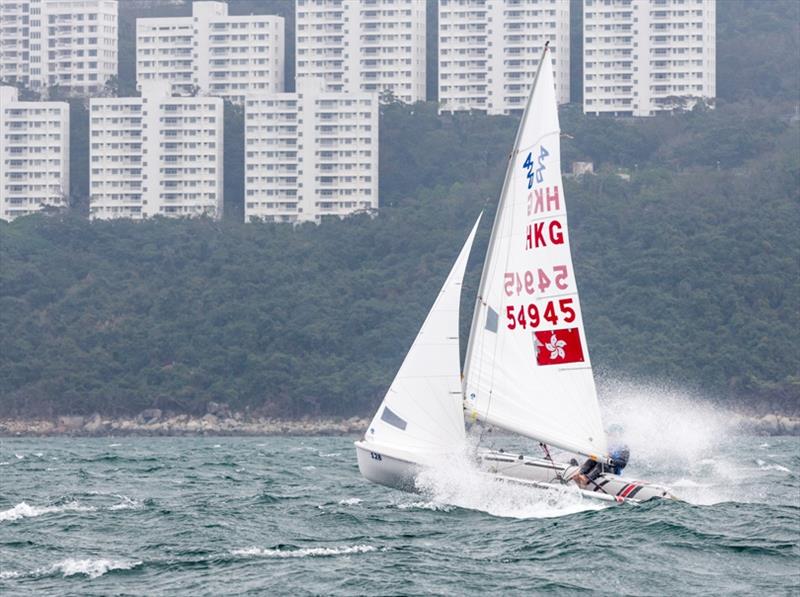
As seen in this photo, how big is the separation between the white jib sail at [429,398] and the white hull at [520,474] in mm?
397

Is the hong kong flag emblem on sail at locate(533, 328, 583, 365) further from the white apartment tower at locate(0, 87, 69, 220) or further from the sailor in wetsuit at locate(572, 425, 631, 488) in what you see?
the white apartment tower at locate(0, 87, 69, 220)

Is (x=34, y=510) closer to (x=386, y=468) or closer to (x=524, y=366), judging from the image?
(x=386, y=468)

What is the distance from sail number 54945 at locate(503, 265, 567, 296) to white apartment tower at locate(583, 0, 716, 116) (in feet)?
530

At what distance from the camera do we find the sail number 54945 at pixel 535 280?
37.8 metres

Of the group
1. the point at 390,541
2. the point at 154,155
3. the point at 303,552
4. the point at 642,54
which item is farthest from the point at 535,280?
the point at 642,54

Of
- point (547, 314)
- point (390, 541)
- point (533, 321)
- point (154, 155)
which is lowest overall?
point (390, 541)

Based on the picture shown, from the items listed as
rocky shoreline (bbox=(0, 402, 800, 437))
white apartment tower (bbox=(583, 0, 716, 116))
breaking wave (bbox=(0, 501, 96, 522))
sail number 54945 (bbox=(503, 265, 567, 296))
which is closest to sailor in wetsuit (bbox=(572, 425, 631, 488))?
sail number 54945 (bbox=(503, 265, 567, 296))

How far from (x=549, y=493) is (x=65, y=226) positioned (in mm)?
144806

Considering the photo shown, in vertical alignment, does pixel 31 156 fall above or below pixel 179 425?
above

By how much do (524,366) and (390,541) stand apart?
7071mm

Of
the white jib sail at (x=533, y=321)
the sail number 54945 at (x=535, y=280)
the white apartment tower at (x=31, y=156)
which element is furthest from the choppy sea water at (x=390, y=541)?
the white apartment tower at (x=31, y=156)

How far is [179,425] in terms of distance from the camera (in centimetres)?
14200

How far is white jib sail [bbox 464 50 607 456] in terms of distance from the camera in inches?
1484

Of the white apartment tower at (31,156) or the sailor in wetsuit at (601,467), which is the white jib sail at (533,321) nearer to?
the sailor in wetsuit at (601,467)
